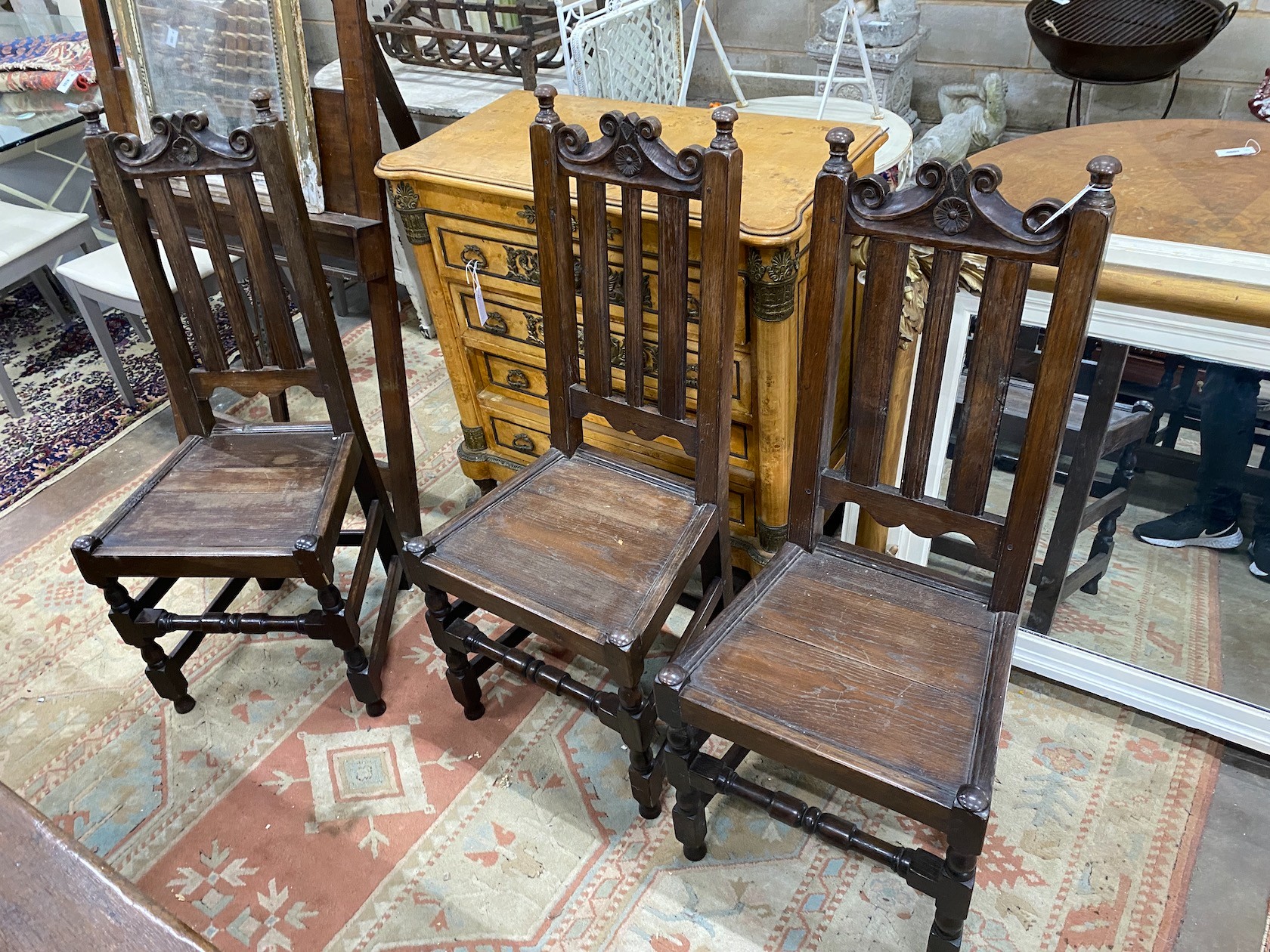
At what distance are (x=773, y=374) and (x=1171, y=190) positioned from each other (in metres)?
0.86

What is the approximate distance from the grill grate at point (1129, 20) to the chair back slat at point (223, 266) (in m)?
2.54

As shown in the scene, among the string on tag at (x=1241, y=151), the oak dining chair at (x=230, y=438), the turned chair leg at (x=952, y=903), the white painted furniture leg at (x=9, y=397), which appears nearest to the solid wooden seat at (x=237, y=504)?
the oak dining chair at (x=230, y=438)

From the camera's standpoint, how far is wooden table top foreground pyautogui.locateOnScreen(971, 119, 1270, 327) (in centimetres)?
148

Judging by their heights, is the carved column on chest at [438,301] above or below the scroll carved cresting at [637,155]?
below

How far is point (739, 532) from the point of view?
2094 millimetres

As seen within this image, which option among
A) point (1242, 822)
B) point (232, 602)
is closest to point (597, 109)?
point (232, 602)

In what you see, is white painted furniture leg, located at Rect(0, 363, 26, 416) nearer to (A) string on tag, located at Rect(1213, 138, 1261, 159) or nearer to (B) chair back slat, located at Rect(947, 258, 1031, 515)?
(B) chair back slat, located at Rect(947, 258, 1031, 515)

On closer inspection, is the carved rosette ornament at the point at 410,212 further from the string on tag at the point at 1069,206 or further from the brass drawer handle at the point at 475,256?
the string on tag at the point at 1069,206

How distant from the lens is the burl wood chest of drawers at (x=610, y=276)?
169 cm

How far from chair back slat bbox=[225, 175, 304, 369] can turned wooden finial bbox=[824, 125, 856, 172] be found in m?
1.12

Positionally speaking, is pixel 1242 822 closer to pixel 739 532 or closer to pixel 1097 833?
pixel 1097 833

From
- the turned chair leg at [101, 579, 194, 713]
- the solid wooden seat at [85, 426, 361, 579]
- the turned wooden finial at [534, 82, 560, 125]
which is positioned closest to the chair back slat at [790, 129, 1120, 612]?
the turned wooden finial at [534, 82, 560, 125]

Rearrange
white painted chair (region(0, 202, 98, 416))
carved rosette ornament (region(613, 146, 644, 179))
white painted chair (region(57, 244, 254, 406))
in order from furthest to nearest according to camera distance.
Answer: white painted chair (region(0, 202, 98, 416)) < white painted chair (region(57, 244, 254, 406)) < carved rosette ornament (region(613, 146, 644, 179))

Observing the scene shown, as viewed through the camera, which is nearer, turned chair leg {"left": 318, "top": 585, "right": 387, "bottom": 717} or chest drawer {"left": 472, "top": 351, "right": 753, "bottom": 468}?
turned chair leg {"left": 318, "top": 585, "right": 387, "bottom": 717}
